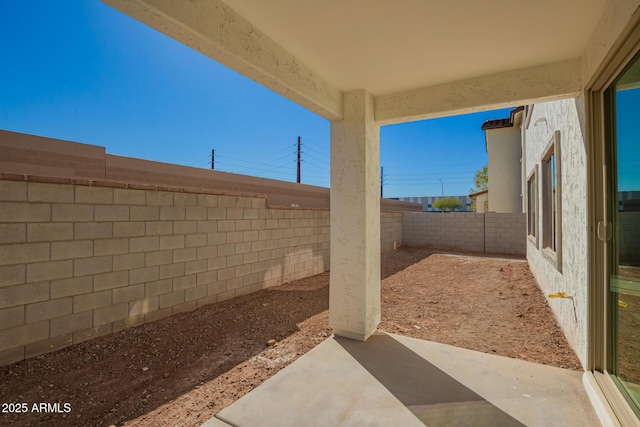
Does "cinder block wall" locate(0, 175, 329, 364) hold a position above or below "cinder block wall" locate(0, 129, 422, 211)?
below

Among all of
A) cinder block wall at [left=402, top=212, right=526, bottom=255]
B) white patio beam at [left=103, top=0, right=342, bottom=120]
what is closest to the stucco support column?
white patio beam at [left=103, top=0, right=342, bottom=120]

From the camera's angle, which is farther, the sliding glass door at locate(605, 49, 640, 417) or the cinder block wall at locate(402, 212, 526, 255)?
the cinder block wall at locate(402, 212, 526, 255)

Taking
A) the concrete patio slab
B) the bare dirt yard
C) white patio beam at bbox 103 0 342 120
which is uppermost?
white patio beam at bbox 103 0 342 120

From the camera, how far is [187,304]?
3.84 meters

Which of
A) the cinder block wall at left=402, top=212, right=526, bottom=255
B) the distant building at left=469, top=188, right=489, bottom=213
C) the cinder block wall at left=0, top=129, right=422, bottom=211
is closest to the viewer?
the cinder block wall at left=0, top=129, right=422, bottom=211

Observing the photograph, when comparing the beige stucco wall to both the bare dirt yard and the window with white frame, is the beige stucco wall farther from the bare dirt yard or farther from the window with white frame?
the window with white frame

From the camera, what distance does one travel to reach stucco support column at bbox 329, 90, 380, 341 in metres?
2.87

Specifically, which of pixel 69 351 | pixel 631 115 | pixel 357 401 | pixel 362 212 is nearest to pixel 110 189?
pixel 69 351

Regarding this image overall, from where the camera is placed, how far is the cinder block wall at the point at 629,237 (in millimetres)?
1670

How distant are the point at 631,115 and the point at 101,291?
14.6ft

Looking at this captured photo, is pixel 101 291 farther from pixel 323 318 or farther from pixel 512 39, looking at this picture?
pixel 512 39

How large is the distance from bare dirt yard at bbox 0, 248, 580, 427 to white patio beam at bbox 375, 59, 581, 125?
2.27 meters

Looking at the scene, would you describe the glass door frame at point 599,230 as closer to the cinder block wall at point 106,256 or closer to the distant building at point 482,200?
the cinder block wall at point 106,256

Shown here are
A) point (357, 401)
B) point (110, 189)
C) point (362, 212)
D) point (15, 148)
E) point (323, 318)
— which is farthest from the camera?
point (15, 148)
